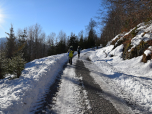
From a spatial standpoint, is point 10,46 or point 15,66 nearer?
point 15,66

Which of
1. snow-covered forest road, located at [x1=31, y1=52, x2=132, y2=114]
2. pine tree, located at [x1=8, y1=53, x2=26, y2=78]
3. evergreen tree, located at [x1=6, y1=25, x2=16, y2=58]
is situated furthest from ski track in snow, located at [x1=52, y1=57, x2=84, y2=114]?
evergreen tree, located at [x1=6, y1=25, x2=16, y2=58]

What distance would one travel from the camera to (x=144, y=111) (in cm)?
304

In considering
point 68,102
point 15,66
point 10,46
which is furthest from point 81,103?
point 10,46

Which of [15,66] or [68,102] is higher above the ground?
[15,66]

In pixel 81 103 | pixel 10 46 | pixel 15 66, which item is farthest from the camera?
pixel 10 46

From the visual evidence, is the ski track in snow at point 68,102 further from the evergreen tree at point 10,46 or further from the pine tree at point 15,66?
the evergreen tree at point 10,46

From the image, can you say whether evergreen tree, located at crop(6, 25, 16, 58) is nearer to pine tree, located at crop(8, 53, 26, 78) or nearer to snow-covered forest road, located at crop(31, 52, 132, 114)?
pine tree, located at crop(8, 53, 26, 78)

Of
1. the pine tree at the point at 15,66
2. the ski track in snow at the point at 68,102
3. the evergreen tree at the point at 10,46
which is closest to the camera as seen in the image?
the ski track in snow at the point at 68,102

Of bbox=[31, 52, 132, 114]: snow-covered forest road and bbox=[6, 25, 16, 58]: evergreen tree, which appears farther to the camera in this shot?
bbox=[6, 25, 16, 58]: evergreen tree

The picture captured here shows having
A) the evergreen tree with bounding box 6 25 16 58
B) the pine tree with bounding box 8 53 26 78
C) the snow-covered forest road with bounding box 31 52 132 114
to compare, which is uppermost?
the evergreen tree with bounding box 6 25 16 58

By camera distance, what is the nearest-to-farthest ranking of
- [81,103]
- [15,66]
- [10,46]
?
[81,103]
[15,66]
[10,46]

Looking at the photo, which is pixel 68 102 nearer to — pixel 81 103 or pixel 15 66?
pixel 81 103

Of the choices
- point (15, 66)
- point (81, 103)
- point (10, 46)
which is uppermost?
point (10, 46)

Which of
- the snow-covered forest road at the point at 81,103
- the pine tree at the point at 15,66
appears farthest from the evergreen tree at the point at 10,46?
the snow-covered forest road at the point at 81,103
